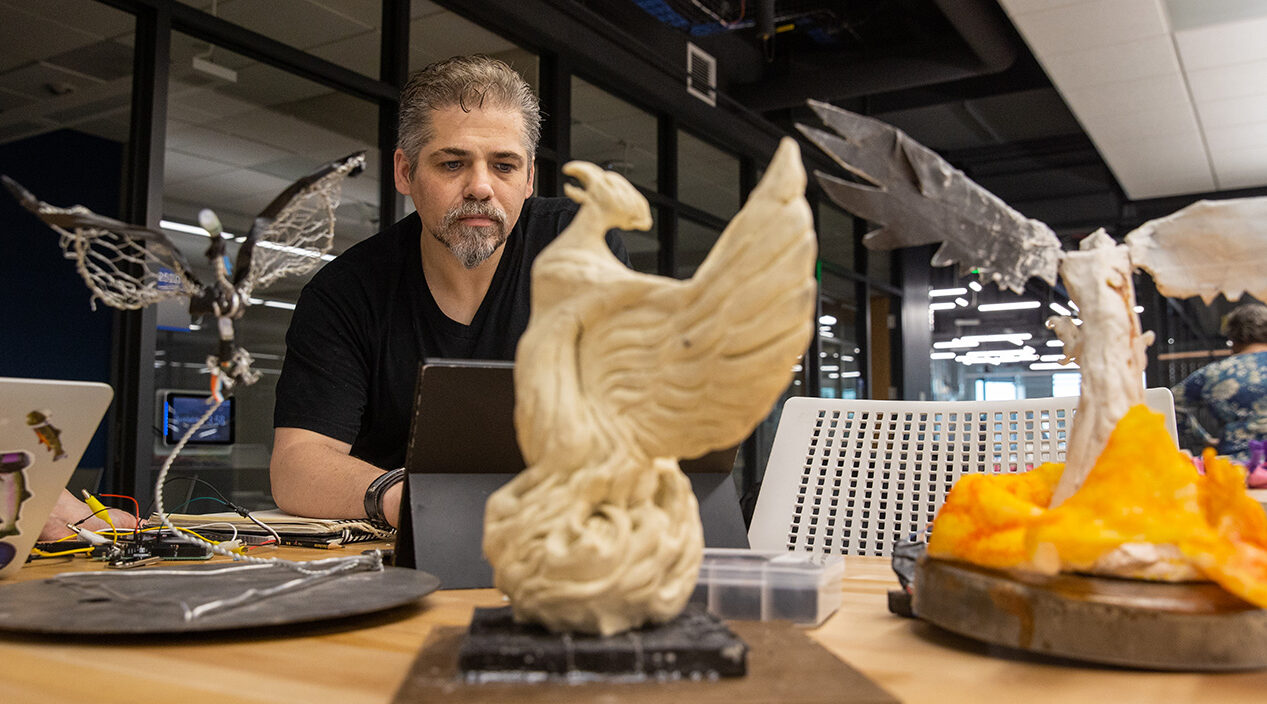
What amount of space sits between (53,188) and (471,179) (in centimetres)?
432

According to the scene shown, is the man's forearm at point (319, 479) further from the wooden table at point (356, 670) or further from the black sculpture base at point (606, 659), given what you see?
the black sculpture base at point (606, 659)

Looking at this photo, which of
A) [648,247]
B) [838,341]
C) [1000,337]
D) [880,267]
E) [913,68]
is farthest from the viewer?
[880,267]

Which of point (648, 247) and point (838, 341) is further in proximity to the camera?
point (838, 341)

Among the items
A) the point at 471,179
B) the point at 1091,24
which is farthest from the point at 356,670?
the point at 1091,24

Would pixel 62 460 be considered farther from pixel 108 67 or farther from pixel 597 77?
pixel 597 77

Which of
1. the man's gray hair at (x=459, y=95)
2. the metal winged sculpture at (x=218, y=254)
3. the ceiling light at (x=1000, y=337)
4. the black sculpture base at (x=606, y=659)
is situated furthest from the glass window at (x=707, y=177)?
the black sculpture base at (x=606, y=659)

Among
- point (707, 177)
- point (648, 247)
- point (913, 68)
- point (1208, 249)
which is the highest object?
point (913, 68)

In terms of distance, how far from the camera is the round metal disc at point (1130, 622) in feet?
2.03

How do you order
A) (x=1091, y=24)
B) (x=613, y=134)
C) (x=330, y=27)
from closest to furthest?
1. (x=330, y=27)
2. (x=1091, y=24)
3. (x=613, y=134)

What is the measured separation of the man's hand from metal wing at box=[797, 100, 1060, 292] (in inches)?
45.9

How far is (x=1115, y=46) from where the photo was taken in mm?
4504

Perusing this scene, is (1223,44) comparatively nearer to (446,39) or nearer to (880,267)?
(446,39)

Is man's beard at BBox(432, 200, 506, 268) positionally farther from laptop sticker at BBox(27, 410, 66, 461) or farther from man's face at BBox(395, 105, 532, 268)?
laptop sticker at BBox(27, 410, 66, 461)

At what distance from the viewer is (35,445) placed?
0.93 meters
